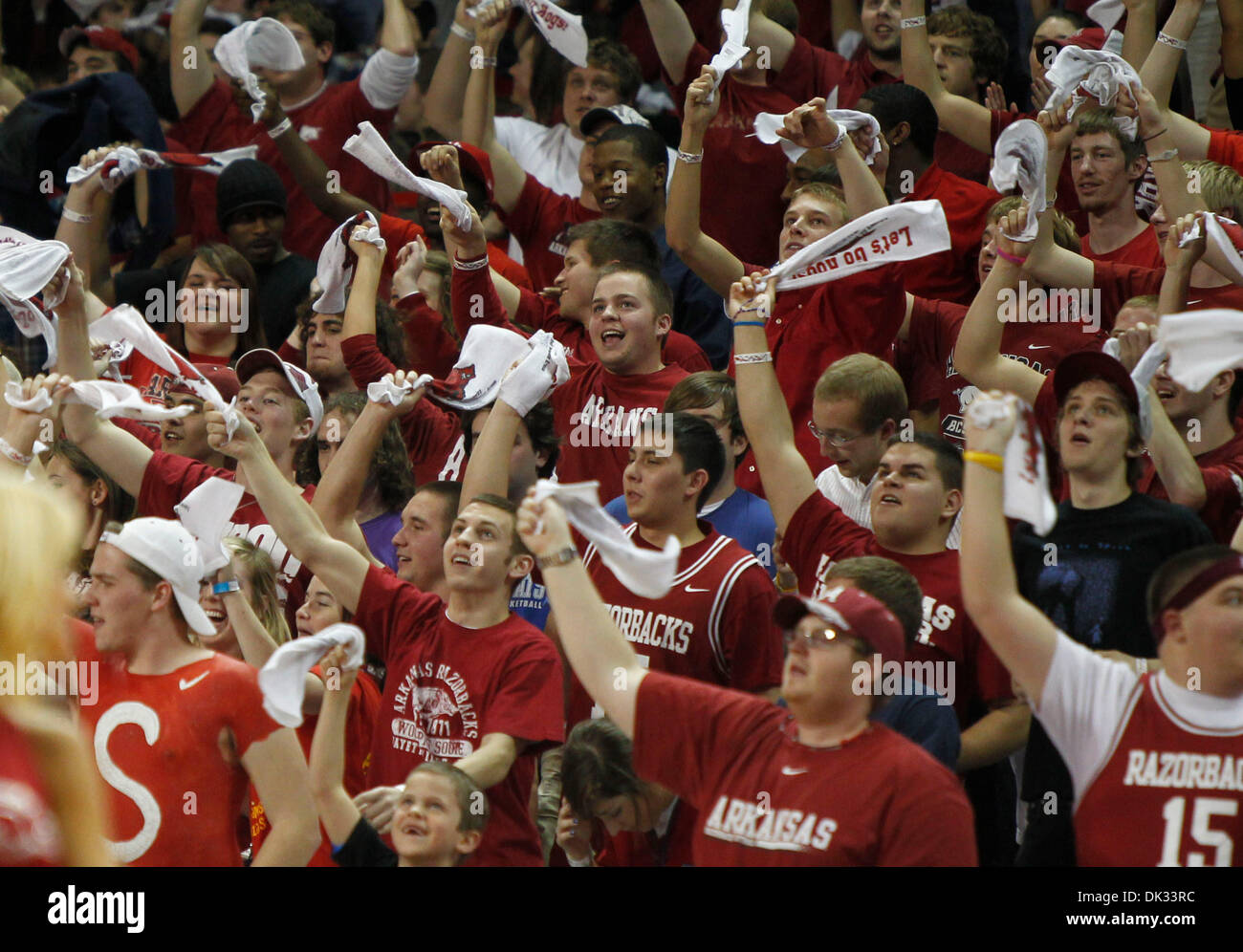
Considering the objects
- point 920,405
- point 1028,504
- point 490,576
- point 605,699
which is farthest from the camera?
point 920,405

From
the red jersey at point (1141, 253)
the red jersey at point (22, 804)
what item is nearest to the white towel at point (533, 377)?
the red jersey at point (1141, 253)

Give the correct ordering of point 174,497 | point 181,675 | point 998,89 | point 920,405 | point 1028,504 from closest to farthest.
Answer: point 1028,504, point 181,675, point 174,497, point 920,405, point 998,89

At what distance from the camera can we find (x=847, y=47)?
859 cm

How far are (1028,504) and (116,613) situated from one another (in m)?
2.12

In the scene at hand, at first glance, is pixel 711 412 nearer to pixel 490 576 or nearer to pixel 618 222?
pixel 490 576

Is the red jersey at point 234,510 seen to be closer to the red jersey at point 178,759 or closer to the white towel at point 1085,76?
the red jersey at point 178,759

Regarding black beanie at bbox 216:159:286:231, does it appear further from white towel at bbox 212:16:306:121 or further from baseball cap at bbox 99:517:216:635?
baseball cap at bbox 99:517:216:635

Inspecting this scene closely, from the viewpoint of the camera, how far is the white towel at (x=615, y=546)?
3.53 metres

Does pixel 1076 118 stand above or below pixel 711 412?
above

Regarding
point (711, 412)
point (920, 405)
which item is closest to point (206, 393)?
point (711, 412)

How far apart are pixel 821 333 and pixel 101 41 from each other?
525cm

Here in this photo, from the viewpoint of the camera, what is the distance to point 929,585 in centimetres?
449

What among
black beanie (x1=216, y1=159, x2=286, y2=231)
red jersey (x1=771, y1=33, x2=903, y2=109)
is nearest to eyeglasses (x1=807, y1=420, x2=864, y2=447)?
red jersey (x1=771, y1=33, x2=903, y2=109)

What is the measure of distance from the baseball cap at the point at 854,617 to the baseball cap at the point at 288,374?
2.90m
